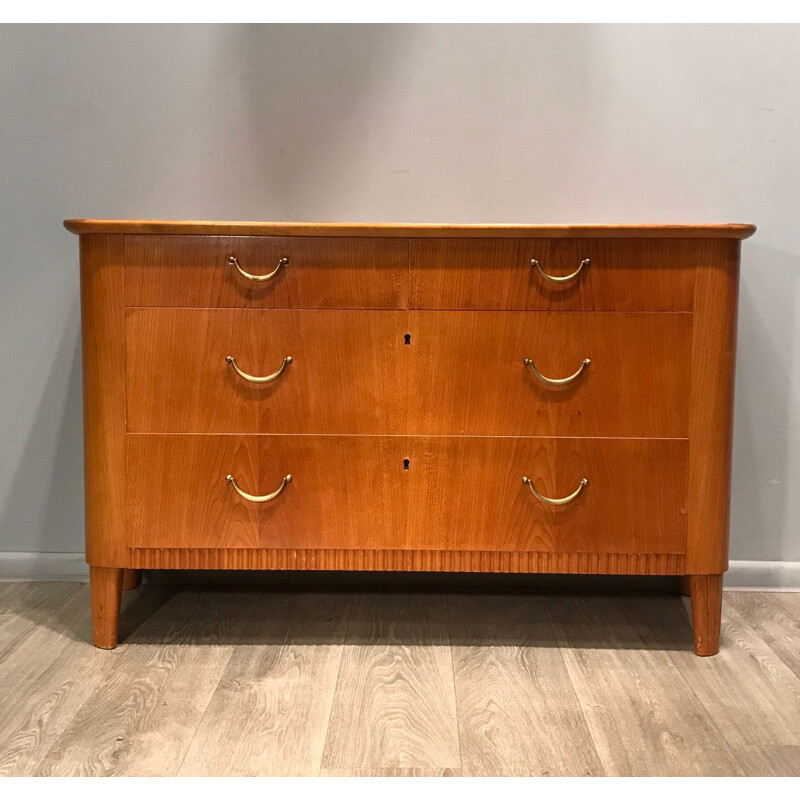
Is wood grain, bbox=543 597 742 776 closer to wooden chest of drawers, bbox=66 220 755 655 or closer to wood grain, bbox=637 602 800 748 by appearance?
wood grain, bbox=637 602 800 748

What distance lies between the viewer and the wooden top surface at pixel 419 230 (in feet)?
4.74

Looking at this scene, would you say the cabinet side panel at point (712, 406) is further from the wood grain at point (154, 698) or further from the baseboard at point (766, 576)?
the wood grain at point (154, 698)

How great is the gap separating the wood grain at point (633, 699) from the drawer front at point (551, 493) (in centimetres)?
21

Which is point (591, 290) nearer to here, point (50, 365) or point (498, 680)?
point (498, 680)

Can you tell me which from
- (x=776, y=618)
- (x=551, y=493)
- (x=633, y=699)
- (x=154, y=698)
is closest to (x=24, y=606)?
(x=154, y=698)

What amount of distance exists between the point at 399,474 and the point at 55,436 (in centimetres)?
92

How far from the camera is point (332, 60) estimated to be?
1.89 metres

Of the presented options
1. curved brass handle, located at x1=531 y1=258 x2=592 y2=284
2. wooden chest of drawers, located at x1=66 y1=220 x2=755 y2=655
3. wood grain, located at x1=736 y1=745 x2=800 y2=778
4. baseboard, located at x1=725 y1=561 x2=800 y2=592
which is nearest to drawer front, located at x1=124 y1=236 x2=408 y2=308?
wooden chest of drawers, located at x1=66 y1=220 x2=755 y2=655

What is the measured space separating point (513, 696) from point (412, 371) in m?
0.57

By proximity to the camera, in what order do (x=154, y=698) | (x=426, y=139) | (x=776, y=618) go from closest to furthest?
(x=154, y=698), (x=776, y=618), (x=426, y=139)

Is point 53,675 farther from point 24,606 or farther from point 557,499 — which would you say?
point 557,499

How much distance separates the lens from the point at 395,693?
1.39 m

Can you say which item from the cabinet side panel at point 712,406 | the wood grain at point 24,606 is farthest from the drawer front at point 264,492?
the cabinet side panel at point 712,406
